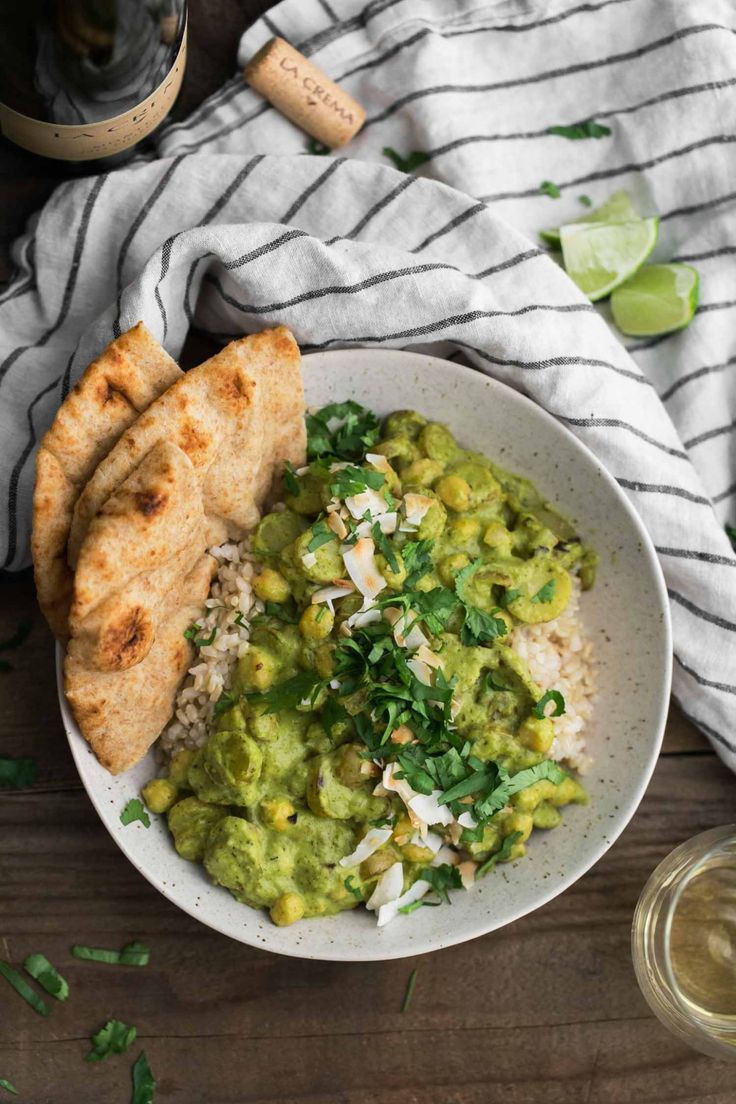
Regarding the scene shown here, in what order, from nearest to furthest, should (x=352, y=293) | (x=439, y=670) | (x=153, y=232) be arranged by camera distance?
(x=439, y=670) → (x=352, y=293) → (x=153, y=232)

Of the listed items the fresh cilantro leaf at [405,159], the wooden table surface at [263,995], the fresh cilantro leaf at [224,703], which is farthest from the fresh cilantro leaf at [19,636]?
the fresh cilantro leaf at [405,159]

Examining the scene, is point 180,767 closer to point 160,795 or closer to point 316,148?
point 160,795

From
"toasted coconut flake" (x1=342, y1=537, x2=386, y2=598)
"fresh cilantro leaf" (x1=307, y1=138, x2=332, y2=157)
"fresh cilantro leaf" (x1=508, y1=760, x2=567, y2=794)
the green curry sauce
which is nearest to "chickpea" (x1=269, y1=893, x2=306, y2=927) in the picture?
the green curry sauce

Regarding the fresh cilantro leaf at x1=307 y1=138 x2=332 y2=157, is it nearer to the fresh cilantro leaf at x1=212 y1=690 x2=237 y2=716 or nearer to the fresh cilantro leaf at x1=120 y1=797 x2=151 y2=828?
the fresh cilantro leaf at x1=212 y1=690 x2=237 y2=716

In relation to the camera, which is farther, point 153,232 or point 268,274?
point 153,232

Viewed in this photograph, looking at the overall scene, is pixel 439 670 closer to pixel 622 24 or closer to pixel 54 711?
pixel 54 711

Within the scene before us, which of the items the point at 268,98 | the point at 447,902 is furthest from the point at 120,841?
the point at 268,98

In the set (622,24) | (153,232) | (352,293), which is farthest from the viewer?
(622,24)

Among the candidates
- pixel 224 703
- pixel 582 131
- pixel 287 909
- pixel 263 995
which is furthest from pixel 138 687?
pixel 582 131
